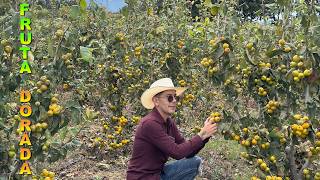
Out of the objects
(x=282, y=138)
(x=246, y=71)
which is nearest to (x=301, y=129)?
(x=282, y=138)

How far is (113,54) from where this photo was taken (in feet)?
18.1

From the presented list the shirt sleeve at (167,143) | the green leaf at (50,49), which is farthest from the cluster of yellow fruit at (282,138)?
the green leaf at (50,49)

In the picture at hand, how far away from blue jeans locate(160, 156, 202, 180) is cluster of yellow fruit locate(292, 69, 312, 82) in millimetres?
1385

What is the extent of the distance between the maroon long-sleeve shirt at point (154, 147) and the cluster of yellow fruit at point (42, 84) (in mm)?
968

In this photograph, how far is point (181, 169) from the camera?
412cm

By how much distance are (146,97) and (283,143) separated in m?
1.23

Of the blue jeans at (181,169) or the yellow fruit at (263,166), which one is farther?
the blue jeans at (181,169)

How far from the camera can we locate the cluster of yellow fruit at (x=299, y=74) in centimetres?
312

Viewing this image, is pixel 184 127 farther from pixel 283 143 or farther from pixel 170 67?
pixel 283 143

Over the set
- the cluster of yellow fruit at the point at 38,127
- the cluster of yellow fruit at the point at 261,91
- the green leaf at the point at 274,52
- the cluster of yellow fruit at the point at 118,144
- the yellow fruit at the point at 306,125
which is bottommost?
the cluster of yellow fruit at the point at 118,144

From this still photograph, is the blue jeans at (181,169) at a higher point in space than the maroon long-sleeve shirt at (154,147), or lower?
lower

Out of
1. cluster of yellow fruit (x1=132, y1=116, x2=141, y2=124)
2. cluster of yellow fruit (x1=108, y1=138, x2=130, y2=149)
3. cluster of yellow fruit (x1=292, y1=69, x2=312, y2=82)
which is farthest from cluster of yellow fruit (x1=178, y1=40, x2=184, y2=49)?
cluster of yellow fruit (x1=292, y1=69, x2=312, y2=82)

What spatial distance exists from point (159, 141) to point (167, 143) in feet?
0.22

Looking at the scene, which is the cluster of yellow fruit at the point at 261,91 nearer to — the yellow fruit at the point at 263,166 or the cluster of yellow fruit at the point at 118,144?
the yellow fruit at the point at 263,166
